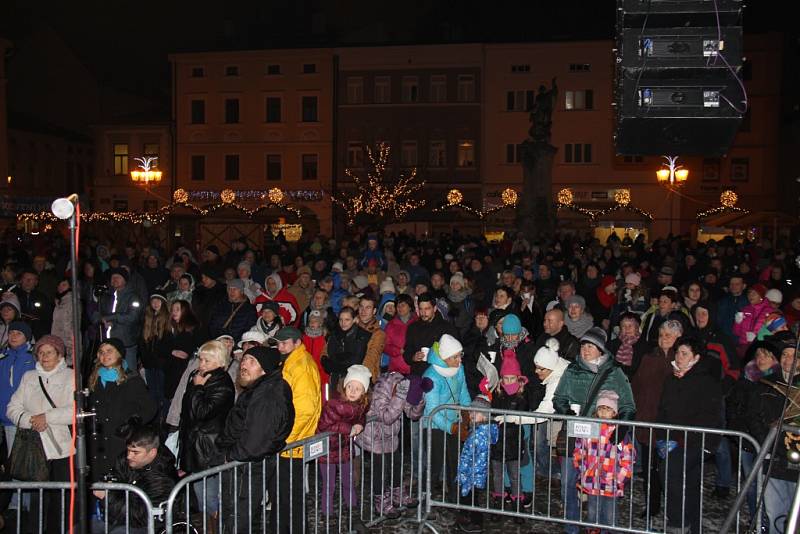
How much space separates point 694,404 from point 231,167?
44.1 metres

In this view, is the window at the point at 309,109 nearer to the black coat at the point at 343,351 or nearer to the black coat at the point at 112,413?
the black coat at the point at 343,351

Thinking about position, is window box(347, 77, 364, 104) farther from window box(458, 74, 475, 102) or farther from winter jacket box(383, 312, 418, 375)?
winter jacket box(383, 312, 418, 375)

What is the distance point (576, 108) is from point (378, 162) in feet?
35.0

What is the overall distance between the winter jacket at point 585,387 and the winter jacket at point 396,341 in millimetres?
2707

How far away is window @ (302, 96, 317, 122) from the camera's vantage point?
47.8 meters

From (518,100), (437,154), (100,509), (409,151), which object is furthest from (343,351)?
(409,151)

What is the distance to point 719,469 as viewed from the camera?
8195mm

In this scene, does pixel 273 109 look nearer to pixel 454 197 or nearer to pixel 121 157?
pixel 121 157

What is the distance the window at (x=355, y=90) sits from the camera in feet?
155

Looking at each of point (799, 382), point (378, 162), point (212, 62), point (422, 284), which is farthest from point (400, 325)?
point (212, 62)

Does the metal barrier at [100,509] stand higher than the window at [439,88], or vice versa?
the window at [439,88]

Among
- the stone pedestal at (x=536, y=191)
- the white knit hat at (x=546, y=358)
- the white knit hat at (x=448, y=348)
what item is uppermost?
the stone pedestal at (x=536, y=191)

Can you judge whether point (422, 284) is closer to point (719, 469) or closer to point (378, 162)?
point (719, 469)

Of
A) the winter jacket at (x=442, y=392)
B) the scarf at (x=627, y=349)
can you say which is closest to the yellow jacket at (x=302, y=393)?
A: the winter jacket at (x=442, y=392)
